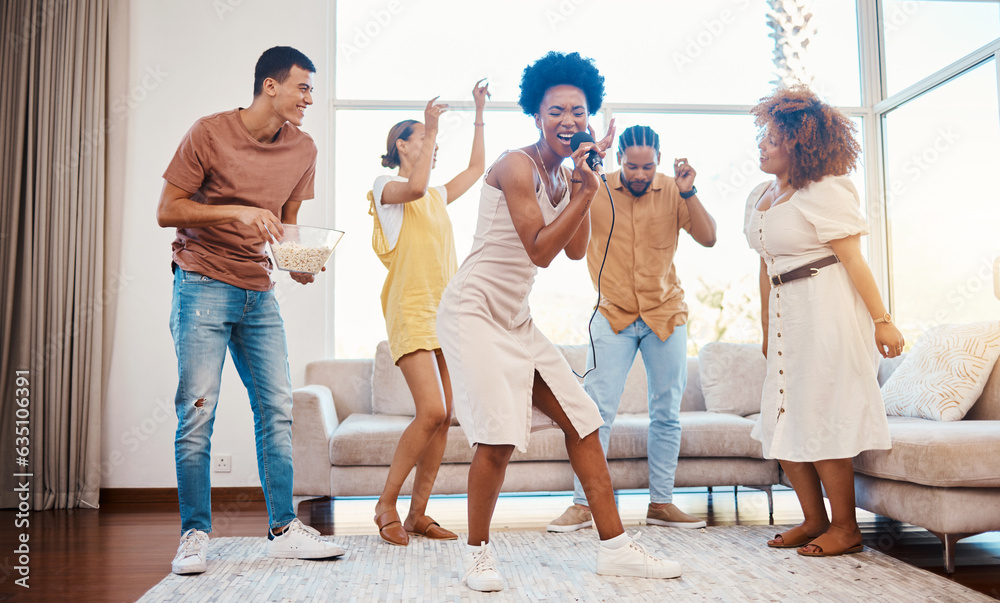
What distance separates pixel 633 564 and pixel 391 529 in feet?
Result: 3.05

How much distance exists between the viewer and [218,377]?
7.42 ft

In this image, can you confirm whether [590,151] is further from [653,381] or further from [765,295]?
[653,381]

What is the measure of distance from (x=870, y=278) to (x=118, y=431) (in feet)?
11.9

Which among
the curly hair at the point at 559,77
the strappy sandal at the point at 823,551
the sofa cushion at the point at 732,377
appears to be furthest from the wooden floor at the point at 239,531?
the curly hair at the point at 559,77

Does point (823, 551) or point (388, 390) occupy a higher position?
point (388, 390)

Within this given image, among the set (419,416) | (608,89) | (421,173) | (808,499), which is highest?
(608,89)

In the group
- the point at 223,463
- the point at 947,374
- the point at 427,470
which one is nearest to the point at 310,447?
the point at 427,470

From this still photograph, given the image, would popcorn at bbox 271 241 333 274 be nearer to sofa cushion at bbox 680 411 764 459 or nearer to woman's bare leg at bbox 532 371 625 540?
woman's bare leg at bbox 532 371 625 540

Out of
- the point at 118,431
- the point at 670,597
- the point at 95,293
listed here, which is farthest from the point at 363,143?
the point at 670,597

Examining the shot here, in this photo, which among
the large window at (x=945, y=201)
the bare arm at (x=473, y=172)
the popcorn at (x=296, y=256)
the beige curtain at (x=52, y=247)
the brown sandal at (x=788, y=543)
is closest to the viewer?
the popcorn at (x=296, y=256)

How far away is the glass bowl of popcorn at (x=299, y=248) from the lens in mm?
2160

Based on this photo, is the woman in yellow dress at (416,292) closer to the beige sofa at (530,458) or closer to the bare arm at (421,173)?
the bare arm at (421,173)

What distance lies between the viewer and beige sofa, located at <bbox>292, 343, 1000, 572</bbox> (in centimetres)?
224

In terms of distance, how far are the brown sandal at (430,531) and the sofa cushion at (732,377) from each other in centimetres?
170
